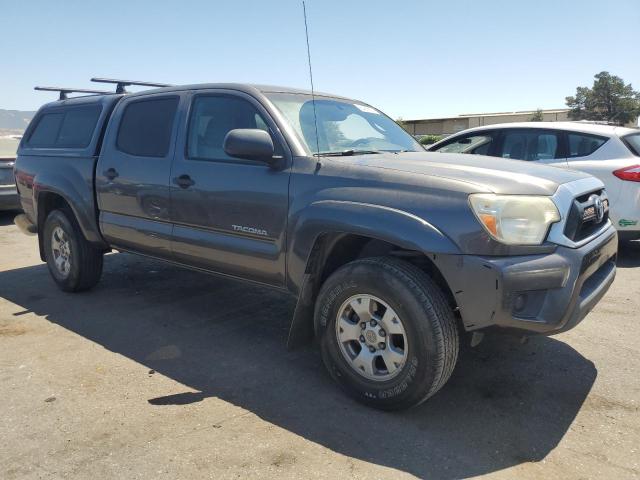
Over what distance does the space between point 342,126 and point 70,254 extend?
3.12m

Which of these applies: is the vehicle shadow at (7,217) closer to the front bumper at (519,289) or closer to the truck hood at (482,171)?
the truck hood at (482,171)

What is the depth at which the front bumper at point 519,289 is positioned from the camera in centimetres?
269

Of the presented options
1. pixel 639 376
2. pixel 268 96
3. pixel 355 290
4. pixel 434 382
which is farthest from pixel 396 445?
pixel 268 96

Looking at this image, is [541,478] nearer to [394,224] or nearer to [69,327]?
[394,224]

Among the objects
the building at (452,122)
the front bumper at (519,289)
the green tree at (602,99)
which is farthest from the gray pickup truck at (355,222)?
the green tree at (602,99)

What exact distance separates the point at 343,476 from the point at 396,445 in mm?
386

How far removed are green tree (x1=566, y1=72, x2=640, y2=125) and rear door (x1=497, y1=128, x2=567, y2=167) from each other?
59559 millimetres

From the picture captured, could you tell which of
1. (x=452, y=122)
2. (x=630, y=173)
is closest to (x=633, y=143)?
(x=630, y=173)

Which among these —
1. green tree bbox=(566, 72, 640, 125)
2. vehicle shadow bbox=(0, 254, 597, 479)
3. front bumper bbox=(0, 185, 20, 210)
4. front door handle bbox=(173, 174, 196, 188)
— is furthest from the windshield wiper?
green tree bbox=(566, 72, 640, 125)

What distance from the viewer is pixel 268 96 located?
3857mm

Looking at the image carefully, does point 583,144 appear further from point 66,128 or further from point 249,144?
point 66,128

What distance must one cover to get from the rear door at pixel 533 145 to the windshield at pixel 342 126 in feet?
8.89

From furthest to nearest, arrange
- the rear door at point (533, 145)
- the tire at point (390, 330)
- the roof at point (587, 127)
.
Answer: the rear door at point (533, 145) < the roof at point (587, 127) < the tire at point (390, 330)

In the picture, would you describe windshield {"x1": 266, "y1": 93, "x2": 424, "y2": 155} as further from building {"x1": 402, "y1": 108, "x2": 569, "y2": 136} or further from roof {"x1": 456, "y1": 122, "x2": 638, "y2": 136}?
building {"x1": 402, "y1": 108, "x2": 569, "y2": 136}
